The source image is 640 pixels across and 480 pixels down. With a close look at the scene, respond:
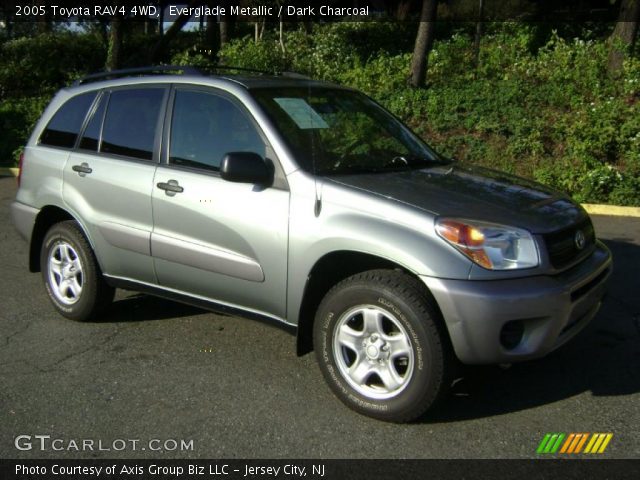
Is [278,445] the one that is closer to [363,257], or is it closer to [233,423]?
[233,423]

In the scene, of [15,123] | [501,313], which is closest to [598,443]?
[501,313]

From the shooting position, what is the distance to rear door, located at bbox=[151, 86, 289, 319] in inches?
158

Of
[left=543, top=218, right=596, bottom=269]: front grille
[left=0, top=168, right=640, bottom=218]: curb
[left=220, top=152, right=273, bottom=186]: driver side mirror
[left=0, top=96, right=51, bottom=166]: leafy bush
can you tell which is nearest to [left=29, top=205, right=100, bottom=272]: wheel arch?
[left=220, top=152, right=273, bottom=186]: driver side mirror

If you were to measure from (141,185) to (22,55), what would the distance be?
15794 millimetres

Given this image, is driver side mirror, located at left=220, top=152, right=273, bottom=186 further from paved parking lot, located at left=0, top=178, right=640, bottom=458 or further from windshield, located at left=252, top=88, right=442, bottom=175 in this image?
paved parking lot, located at left=0, top=178, right=640, bottom=458

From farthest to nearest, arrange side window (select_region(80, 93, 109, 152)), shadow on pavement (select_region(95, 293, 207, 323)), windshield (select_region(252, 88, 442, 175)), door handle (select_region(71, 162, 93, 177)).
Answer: shadow on pavement (select_region(95, 293, 207, 323)) → side window (select_region(80, 93, 109, 152)) → door handle (select_region(71, 162, 93, 177)) → windshield (select_region(252, 88, 442, 175))

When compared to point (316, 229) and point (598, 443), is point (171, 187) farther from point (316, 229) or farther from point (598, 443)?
point (598, 443)

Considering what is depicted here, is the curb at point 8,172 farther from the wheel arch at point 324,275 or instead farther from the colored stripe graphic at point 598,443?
the colored stripe graphic at point 598,443

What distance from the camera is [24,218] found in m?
5.47

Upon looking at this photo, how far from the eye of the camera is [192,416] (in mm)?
3811

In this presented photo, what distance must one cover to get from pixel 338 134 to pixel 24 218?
2.65 m

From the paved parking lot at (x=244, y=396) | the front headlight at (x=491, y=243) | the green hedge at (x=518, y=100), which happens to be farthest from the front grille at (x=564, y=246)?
the green hedge at (x=518, y=100)
